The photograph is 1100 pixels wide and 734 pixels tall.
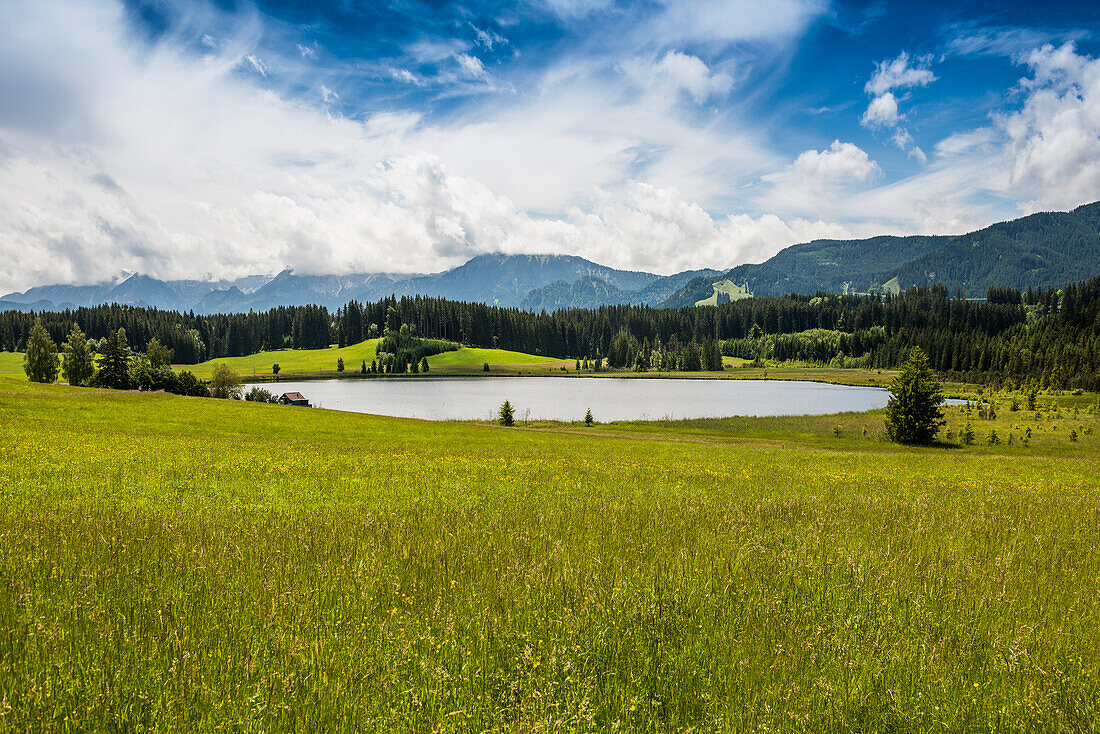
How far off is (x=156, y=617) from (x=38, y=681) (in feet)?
3.22

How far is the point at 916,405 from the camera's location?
57.9m

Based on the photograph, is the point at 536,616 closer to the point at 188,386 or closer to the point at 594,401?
the point at 188,386

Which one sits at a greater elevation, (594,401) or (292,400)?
(292,400)

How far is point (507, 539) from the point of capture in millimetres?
6957

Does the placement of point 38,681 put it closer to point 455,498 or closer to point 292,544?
point 292,544

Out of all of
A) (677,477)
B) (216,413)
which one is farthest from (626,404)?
(677,477)

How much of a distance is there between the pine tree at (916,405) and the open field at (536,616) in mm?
56762

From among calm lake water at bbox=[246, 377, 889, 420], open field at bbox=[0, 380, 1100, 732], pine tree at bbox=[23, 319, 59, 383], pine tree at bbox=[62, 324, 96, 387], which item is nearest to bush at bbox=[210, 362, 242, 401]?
calm lake water at bbox=[246, 377, 889, 420]

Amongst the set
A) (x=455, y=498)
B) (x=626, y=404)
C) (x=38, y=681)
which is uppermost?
(x=38, y=681)

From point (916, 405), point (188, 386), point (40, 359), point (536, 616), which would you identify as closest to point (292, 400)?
point (188, 386)

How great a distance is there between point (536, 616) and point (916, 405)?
67.8 m

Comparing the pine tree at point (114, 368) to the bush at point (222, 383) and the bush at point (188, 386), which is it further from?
the bush at point (222, 383)

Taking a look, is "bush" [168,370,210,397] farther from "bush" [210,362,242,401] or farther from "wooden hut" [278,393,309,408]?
"wooden hut" [278,393,309,408]

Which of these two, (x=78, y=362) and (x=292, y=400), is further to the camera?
(x=292, y=400)
